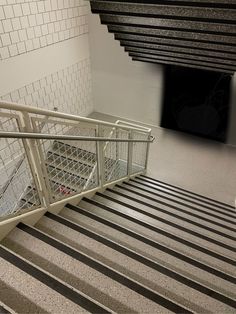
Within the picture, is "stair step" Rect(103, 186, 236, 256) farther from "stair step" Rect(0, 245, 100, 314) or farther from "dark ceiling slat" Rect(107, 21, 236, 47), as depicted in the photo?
"dark ceiling slat" Rect(107, 21, 236, 47)

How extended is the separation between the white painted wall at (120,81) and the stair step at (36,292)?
4.83 metres

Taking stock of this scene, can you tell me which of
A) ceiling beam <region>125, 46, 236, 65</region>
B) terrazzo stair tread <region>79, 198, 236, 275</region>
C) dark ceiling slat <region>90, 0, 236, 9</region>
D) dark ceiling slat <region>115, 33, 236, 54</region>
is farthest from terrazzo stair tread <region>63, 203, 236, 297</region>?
ceiling beam <region>125, 46, 236, 65</region>

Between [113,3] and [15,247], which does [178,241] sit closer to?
[15,247]

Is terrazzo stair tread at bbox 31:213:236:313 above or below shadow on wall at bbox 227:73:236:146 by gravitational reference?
above

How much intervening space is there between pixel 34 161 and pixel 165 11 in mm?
2599

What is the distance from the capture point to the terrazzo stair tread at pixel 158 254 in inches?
69.5

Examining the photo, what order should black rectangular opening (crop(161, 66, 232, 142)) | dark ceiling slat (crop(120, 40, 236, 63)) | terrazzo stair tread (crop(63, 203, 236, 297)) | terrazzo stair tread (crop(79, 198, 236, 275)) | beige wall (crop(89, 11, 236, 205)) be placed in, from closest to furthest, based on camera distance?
terrazzo stair tread (crop(63, 203, 236, 297)) → terrazzo stair tread (crop(79, 198, 236, 275)) → dark ceiling slat (crop(120, 40, 236, 63)) → beige wall (crop(89, 11, 236, 205)) → black rectangular opening (crop(161, 66, 232, 142))

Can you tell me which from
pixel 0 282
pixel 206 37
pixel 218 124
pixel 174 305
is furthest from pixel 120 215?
pixel 218 124

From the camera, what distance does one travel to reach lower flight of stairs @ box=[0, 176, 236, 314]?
3.97 feet

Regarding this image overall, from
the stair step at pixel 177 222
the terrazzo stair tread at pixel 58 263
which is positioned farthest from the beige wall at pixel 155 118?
the terrazzo stair tread at pixel 58 263

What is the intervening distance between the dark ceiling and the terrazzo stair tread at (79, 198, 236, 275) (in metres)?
2.48

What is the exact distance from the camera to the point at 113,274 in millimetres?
1431

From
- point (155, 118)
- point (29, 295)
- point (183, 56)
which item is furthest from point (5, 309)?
point (155, 118)

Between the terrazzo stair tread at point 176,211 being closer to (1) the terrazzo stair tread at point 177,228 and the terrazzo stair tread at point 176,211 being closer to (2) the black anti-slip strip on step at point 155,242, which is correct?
(1) the terrazzo stair tread at point 177,228
